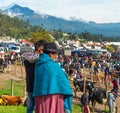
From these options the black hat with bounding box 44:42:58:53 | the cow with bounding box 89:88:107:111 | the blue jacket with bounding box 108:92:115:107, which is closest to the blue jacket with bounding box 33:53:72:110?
the black hat with bounding box 44:42:58:53

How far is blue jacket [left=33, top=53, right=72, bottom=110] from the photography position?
4742mm

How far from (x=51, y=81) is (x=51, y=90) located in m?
0.11

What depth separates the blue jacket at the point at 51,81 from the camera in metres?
4.74

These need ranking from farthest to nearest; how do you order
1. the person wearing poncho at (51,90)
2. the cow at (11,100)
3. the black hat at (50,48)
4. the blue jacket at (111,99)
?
the blue jacket at (111,99), the cow at (11,100), the black hat at (50,48), the person wearing poncho at (51,90)

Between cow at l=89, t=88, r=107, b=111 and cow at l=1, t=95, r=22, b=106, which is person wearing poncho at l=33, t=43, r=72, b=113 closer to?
cow at l=1, t=95, r=22, b=106

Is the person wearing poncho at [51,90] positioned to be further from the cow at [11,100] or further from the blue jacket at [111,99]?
the blue jacket at [111,99]

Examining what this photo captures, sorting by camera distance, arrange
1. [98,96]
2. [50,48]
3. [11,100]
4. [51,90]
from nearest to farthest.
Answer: [51,90]
[50,48]
[11,100]
[98,96]

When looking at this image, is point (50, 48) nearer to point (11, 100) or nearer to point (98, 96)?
point (11, 100)

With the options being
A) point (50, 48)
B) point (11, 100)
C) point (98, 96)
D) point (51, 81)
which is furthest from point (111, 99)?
point (51, 81)

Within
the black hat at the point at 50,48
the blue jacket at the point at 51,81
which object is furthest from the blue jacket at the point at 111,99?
the blue jacket at the point at 51,81

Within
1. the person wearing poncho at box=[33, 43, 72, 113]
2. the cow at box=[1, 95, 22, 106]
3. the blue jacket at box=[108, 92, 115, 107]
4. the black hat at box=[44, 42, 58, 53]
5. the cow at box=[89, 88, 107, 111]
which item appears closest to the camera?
the person wearing poncho at box=[33, 43, 72, 113]

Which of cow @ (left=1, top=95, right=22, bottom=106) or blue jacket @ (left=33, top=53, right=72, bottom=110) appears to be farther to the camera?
cow @ (left=1, top=95, right=22, bottom=106)

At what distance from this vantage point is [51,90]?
472 cm

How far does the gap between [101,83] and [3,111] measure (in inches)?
768
